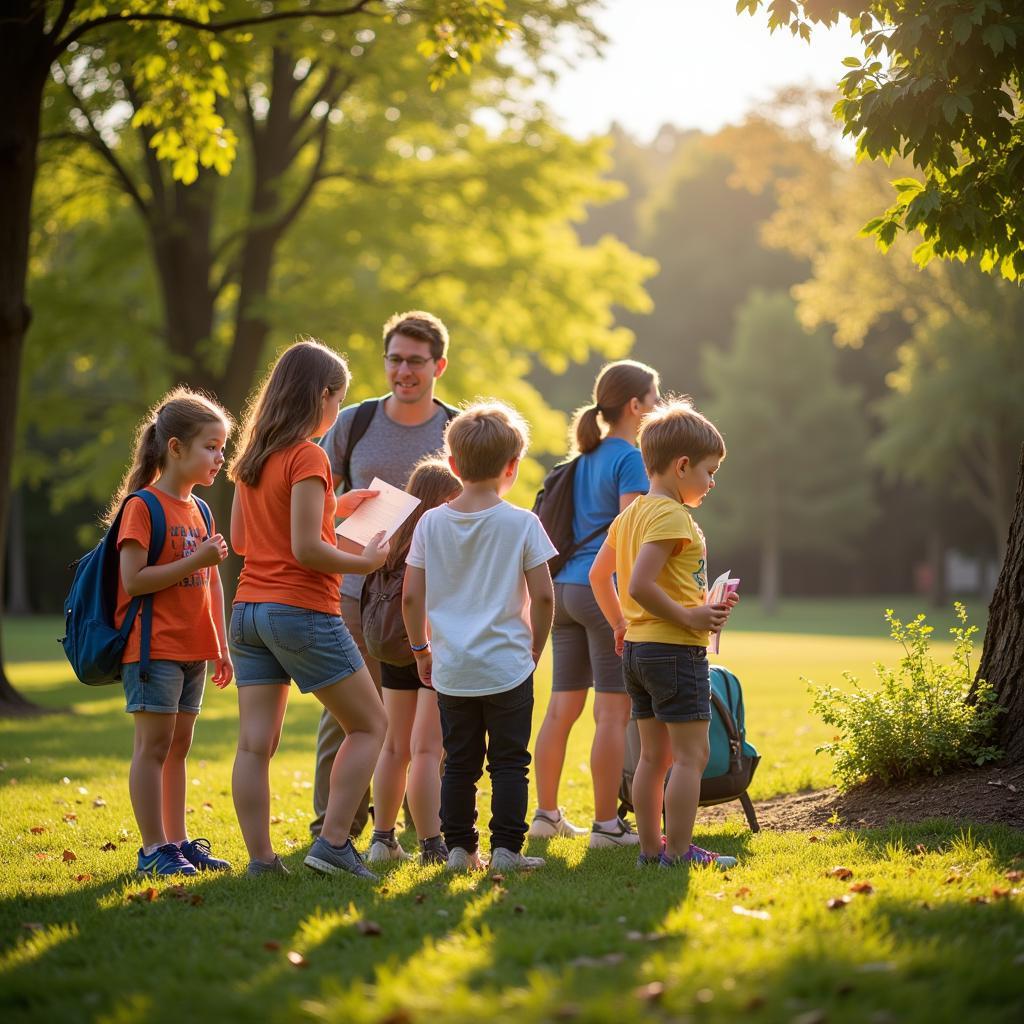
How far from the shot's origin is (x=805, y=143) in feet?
115

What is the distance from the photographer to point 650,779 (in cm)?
514

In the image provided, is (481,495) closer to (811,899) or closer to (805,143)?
(811,899)

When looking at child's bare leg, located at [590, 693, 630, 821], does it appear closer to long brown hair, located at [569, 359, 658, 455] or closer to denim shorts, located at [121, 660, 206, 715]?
long brown hair, located at [569, 359, 658, 455]

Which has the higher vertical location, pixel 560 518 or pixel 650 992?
pixel 560 518

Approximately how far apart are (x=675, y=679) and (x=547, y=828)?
1.78 metres

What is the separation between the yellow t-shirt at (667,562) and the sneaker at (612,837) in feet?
4.22

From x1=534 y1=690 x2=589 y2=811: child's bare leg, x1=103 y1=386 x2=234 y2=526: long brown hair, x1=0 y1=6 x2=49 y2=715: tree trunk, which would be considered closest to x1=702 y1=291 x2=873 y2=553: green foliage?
x1=0 y1=6 x2=49 y2=715: tree trunk

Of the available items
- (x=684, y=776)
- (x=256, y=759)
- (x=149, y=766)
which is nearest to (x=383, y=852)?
(x=256, y=759)

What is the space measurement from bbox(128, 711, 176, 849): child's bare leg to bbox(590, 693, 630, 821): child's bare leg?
78.6 inches

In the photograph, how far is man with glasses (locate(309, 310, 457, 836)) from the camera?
6.05 m

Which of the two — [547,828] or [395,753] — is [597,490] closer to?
[395,753]

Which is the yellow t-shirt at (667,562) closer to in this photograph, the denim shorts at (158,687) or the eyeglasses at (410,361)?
the eyeglasses at (410,361)

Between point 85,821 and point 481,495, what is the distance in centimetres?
351

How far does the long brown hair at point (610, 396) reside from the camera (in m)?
5.95
